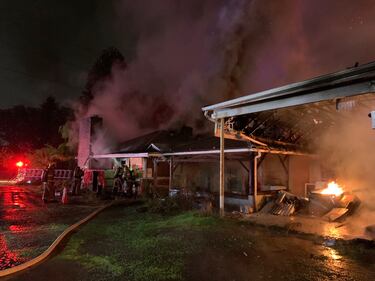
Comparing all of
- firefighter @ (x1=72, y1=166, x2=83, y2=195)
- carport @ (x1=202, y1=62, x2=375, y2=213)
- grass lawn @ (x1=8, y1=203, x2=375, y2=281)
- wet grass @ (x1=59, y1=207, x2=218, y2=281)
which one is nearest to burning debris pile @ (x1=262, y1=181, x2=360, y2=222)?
carport @ (x1=202, y1=62, x2=375, y2=213)

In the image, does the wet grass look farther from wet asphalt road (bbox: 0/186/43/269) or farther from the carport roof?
the carport roof

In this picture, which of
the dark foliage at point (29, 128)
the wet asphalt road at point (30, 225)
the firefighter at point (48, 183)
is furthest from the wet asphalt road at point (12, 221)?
the dark foliage at point (29, 128)

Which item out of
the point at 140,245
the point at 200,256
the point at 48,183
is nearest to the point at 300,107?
the point at 200,256

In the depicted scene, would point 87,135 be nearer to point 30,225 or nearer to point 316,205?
point 30,225

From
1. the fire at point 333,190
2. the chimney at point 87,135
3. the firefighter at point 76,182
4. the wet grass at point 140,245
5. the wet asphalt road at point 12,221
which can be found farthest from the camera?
the chimney at point 87,135

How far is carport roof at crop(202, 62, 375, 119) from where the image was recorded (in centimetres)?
564

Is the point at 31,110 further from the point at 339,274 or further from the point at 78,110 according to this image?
the point at 339,274

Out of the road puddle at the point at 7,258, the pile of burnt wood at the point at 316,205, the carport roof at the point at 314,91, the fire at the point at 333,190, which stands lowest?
the road puddle at the point at 7,258

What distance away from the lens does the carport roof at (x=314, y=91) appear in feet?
18.5

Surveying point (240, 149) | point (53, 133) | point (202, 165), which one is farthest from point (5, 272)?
point (53, 133)

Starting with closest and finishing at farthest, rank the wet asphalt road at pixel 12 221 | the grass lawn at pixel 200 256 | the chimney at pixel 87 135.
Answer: the grass lawn at pixel 200 256
the wet asphalt road at pixel 12 221
the chimney at pixel 87 135

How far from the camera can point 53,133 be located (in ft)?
127

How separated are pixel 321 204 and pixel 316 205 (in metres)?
0.18

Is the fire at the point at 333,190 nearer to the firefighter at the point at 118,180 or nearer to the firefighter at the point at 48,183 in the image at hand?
the firefighter at the point at 118,180
